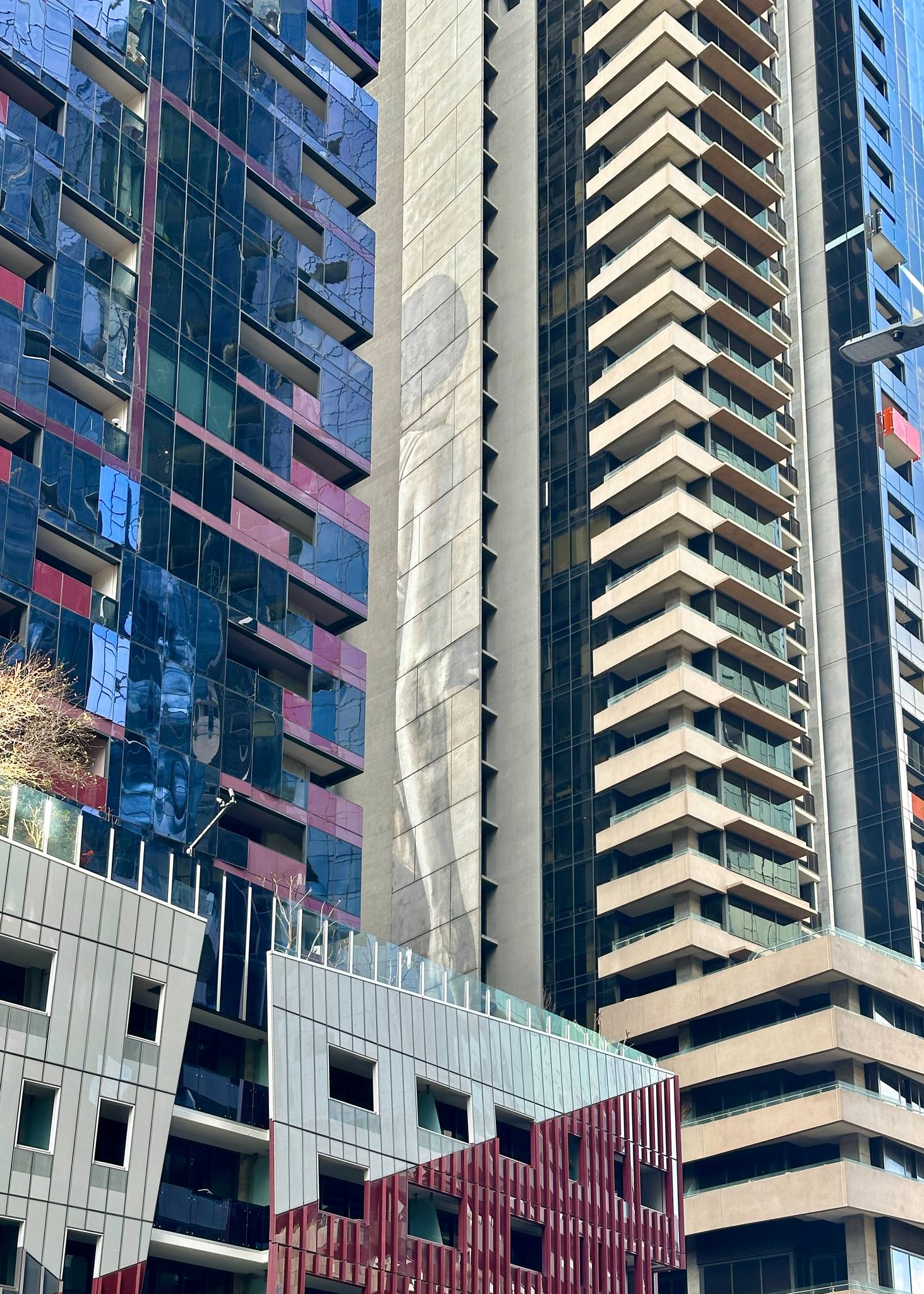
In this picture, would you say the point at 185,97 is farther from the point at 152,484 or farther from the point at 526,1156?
the point at 526,1156

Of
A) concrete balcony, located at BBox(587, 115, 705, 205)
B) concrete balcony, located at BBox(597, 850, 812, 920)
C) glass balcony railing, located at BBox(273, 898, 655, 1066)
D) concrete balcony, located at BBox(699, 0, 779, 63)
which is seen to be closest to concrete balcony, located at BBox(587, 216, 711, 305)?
concrete balcony, located at BBox(587, 115, 705, 205)

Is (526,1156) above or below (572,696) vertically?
below

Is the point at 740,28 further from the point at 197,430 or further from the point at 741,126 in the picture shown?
the point at 197,430

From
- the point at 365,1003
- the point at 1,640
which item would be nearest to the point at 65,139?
the point at 1,640

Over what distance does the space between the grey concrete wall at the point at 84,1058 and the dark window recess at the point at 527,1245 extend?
56.1 ft

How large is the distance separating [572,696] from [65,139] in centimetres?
4412

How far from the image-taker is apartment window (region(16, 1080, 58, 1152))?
1916 inches

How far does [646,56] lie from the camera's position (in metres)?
110

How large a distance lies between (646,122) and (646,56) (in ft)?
12.6

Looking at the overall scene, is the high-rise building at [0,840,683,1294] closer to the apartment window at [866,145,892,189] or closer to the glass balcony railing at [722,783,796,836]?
the glass balcony railing at [722,783,796,836]

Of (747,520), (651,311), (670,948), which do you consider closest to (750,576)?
(747,520)

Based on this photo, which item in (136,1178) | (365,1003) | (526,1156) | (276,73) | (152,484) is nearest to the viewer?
(136,1178)

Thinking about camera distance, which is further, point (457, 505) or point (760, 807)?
point (457, 505)

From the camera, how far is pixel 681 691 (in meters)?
95.1
